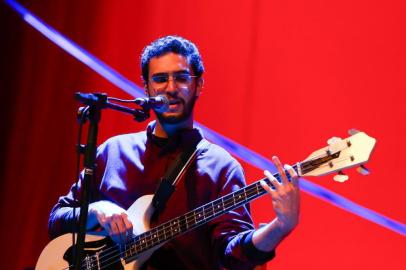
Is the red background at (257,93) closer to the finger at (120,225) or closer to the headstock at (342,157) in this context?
the headstock at (342,157)

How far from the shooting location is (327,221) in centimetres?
247

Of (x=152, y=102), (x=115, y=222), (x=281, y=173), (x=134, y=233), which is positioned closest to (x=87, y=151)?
(x=152, y=102)

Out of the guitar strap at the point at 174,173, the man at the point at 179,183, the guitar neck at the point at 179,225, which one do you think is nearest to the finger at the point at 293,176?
the man at the point at 179,183

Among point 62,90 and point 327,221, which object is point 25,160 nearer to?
point 62,90

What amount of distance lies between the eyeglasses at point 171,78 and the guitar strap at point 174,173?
0.24m

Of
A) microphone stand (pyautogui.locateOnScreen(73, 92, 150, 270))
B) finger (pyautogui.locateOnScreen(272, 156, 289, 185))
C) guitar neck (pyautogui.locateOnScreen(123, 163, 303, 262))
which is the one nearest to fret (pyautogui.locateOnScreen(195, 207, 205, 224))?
guitar neck (pyautogui.locateOnScreen(123, 163, 303, 262))

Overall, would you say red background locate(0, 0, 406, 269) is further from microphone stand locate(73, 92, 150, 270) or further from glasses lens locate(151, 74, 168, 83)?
microphone stand locate(73, 92, 150, 270)

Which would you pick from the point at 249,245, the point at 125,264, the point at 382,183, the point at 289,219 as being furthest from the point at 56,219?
the point at 382,183

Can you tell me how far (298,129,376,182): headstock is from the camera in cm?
174

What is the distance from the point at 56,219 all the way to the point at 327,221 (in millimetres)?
1140

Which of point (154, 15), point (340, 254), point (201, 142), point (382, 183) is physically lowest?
point (340, 254)

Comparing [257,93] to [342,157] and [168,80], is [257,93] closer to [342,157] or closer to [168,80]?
[168,80]

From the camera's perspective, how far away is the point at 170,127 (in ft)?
7.67

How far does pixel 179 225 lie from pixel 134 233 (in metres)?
0.17
